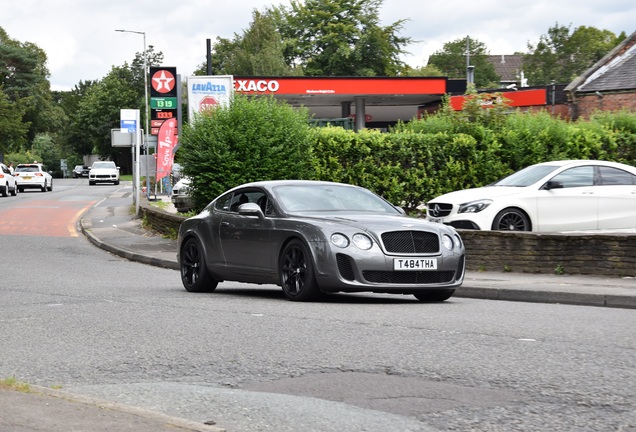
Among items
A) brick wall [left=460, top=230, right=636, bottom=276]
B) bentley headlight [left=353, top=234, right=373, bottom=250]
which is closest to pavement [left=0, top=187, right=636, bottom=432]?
brick wall [left=460, top=230, right=636, bottom=276]

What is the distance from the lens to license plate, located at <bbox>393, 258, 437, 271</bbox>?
11805 mm

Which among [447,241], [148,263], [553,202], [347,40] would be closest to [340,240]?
[447,241]

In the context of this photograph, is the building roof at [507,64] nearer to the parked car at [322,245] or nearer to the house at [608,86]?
the house at [608,86]

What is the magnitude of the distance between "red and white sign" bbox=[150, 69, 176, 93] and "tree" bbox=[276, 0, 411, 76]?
52.9 meters

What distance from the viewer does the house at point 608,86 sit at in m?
40.0

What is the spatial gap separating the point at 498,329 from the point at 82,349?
3683mm

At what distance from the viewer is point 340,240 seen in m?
11.8

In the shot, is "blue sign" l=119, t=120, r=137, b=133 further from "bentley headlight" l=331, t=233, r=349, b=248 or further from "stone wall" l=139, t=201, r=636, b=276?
"bentley headlight" l=331, t=233, r=349, b=248

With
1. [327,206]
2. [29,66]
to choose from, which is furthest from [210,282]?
[29,66]

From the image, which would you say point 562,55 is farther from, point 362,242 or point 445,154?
point 362,242

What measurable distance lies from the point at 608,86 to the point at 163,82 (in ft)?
59.3

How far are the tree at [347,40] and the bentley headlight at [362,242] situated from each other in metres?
85.6

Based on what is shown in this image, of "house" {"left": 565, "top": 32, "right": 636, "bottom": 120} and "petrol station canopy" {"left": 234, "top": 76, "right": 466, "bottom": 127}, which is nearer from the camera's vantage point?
"house" {"left": 565, "top": 32, "right": 636, "bottom": 120}

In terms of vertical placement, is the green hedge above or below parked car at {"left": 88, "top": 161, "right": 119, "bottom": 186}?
above
